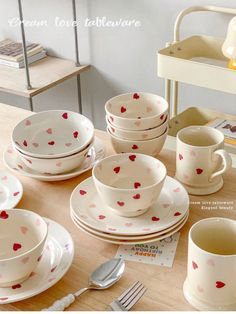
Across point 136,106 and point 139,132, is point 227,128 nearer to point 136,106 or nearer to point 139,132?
point 136,106

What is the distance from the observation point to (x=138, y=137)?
1.21 metres

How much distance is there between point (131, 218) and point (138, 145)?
0.74 ft

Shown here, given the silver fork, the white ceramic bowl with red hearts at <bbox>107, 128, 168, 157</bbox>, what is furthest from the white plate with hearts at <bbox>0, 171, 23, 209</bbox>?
the silver fork

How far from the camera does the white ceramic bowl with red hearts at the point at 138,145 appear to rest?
3.97 feet

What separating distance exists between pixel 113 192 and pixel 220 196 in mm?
263

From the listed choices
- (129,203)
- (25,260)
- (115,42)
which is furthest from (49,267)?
(115,42)

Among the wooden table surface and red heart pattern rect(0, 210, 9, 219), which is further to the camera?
red heart pattern rect(0, 210, 9, 219)

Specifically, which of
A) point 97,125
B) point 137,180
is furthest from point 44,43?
point 137,180

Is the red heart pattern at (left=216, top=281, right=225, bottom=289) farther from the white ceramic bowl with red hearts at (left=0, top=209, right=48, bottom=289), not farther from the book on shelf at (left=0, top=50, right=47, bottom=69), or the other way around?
A: the book on shelf at (left=0, top=50, right=47, bottom=69)

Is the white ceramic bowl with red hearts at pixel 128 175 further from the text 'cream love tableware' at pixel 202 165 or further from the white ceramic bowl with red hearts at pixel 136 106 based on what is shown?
the white ceramic bowl with red hearts at pixel 136 106

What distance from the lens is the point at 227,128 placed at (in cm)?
166

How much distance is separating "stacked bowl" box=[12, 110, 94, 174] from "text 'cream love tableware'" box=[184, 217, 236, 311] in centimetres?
40

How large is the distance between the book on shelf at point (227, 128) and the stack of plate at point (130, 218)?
54cm

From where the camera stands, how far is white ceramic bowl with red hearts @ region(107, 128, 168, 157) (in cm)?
121
